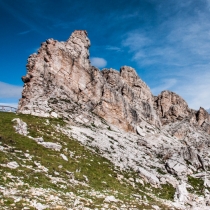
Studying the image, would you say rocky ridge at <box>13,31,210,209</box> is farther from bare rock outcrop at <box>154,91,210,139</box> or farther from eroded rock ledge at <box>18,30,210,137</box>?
bare rock outcrop at <box>154,91,210,139</box>

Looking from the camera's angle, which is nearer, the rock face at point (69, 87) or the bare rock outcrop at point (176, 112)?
the rock face at point (69, 87)

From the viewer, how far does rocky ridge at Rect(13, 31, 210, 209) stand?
167 ft

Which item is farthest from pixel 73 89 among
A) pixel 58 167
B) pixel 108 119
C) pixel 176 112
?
pixel 176 112

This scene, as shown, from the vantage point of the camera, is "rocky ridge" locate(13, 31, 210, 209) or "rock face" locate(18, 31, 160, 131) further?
"rock face" locate(18, 31, 160, 131)

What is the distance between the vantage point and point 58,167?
3294cm

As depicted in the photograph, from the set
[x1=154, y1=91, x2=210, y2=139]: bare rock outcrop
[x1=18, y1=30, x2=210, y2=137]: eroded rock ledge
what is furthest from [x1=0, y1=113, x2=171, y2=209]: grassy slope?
[x1=154, y1=91, x2=210, y2=139]: bare rock outcrop

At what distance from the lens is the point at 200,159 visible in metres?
68.3

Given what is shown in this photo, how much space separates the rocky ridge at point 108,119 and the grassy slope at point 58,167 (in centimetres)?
578

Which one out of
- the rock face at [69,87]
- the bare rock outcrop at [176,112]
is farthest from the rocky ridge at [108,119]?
the bare rock outcrop at [176,112]

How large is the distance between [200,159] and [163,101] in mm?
80644

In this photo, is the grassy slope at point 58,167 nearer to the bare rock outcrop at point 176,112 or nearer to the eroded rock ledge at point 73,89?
the eroded rock ledge at point 73,89

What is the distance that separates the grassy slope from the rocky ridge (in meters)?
5.78

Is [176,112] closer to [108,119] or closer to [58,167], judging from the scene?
[108,119]

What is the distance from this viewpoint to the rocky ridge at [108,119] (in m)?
51.0
